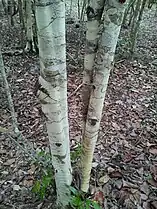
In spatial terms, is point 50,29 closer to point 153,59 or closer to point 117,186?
point 117,186

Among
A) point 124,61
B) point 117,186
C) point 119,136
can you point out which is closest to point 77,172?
point 117,186

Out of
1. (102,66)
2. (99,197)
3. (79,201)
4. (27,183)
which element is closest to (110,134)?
(99,197)

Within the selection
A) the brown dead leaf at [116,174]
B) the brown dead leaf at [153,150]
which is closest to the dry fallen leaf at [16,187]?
the brown dead leaf at [116,174]

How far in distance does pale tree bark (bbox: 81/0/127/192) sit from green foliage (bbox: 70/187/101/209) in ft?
0.77

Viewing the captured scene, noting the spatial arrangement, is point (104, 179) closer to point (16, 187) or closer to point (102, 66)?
point (16, 187)

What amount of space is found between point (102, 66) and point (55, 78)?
30cm

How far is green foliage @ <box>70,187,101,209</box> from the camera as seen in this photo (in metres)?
1.78

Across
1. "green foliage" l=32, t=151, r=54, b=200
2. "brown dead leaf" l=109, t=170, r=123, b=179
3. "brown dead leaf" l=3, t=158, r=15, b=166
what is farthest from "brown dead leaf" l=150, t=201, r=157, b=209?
"brown dead leaf" l=3, t=158, r=15, b=166

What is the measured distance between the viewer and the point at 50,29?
1302 mm

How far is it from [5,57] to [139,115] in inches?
120

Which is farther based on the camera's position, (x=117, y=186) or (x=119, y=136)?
(x=119, y=136)

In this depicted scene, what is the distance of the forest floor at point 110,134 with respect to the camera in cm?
227

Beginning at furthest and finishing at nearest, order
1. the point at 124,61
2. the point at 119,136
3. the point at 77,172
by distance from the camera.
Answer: the point at 124,61
the point at 119,136
the point at 77,172

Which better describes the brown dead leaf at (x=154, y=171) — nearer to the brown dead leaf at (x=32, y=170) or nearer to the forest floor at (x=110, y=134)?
the forest floor at (x=110, y=134)
